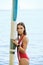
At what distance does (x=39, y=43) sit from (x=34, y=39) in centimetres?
46

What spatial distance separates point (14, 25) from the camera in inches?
74.0

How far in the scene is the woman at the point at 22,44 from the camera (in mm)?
1976

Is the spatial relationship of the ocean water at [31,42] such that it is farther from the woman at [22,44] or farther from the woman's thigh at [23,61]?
the woman's thigh at [23,61]

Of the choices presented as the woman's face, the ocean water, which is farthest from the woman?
the ocean water

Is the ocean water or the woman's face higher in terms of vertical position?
the woman's face

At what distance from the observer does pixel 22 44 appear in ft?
6.59

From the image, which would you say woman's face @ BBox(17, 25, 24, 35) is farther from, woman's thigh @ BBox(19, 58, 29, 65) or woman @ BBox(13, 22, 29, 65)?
woman's thigh @ BBox(19, 58, 29, 65)

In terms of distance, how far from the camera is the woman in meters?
1.98

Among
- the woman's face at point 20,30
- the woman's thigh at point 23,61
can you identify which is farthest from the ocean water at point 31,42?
the woman's thigh at point 23,61

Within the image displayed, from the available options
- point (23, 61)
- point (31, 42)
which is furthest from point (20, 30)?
point (31, 42)

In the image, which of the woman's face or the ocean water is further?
the ocean water

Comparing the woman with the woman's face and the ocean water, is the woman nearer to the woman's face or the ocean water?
the woman's face

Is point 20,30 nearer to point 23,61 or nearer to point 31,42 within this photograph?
point 23,61

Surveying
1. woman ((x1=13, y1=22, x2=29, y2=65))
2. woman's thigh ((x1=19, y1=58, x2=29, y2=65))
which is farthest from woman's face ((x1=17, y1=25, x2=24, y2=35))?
woman's thigh ((x1=19, y1=58, x2=29, y2=65))
